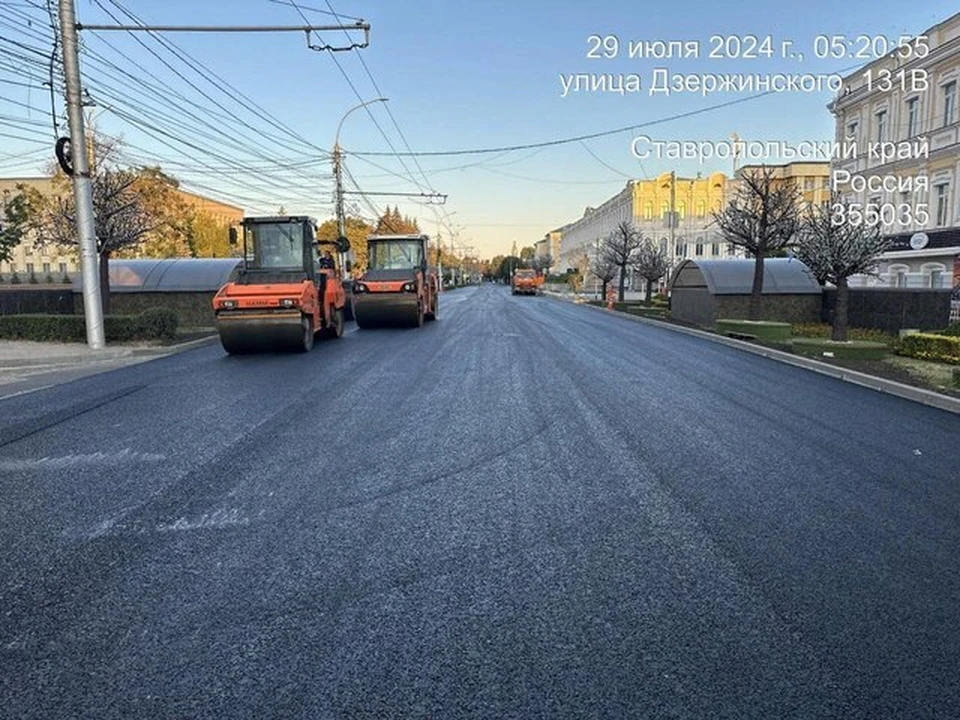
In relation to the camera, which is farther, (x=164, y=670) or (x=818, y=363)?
(x=818, y=363)

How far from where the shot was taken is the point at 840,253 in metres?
15.8

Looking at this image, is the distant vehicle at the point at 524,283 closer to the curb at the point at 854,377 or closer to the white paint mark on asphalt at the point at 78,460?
the curb at the point at 854,377

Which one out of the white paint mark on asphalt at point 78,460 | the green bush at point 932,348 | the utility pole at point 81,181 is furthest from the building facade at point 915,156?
the white paint mark on asphalt at point 78,460

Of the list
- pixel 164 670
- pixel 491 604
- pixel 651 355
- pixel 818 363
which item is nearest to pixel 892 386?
pixel 818 363

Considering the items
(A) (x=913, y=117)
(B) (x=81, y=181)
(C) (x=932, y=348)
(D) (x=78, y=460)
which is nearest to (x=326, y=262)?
(B) (x=81, y=181)

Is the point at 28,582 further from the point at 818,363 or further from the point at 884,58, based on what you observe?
the point at 884,58

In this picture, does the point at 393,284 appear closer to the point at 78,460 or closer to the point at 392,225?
the point at 78,460

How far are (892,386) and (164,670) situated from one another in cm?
1116

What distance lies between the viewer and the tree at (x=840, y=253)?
1559cm

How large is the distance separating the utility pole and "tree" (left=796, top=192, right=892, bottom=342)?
17159 millimetres

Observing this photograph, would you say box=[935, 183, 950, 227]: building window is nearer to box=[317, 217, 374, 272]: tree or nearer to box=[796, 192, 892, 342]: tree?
box=[796, 192, 892, 342]: tree

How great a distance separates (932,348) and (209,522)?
14.2 metres

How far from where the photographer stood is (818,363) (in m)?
13.1

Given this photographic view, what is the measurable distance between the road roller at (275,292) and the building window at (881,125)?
3293 cm
